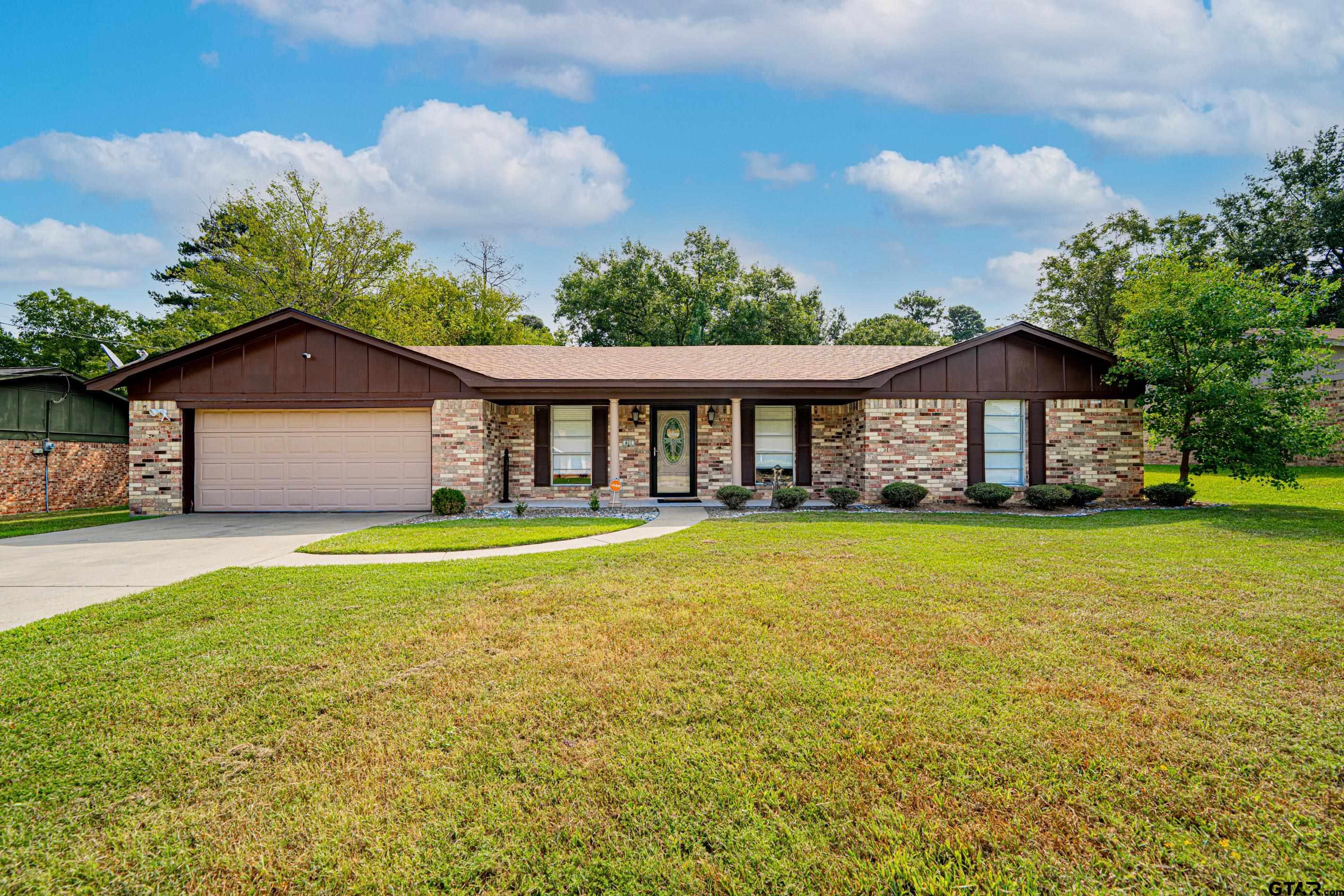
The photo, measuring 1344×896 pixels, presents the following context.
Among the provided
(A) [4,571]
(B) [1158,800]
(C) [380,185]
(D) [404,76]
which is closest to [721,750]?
(B) [1158,800]

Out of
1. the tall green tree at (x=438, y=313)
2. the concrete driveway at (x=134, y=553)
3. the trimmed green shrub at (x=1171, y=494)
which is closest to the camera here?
the concrete driveway at (x=134, y=553)

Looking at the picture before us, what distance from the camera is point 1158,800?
2199 mm

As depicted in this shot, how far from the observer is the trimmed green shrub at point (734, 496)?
11789 mm

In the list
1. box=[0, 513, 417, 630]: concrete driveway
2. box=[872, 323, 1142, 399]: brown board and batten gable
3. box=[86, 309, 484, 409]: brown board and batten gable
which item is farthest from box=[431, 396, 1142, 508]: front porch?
box=[0, 513, 417, 630]: concrete driveway

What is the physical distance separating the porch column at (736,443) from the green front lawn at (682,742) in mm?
7171

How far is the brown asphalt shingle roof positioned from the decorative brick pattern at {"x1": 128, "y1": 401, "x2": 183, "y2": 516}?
512 centimetres

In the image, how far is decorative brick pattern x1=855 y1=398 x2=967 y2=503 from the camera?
12.5 metres

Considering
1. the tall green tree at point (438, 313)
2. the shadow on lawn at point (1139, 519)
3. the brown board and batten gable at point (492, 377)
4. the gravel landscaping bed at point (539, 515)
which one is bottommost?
the gravel landscaping bed at point (539, 515)

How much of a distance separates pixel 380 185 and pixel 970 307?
56.9 meters

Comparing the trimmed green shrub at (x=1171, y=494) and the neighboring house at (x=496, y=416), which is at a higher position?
the neighboring house at (x=496, y=416)

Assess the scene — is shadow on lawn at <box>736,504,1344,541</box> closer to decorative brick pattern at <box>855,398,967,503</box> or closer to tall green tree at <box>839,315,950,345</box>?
decorative brick pattern at <box>855,398,967,503</box>

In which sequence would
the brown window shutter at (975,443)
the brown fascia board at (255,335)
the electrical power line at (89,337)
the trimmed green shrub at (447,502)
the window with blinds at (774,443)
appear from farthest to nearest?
the electrical power line at (89,337)
the window with blinds at (774,443)
the brown window shutter at (975,443)
the brown fascia board at (255,335)
the trimmed green shrub at (447,502)

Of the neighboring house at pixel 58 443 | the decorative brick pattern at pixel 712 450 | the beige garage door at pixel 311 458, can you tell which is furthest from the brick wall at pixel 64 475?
the decorative brick pattern at pixel 712 450

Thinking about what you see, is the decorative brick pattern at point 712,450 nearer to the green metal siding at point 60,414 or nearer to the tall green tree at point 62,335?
the green metal siding at point 60,414
